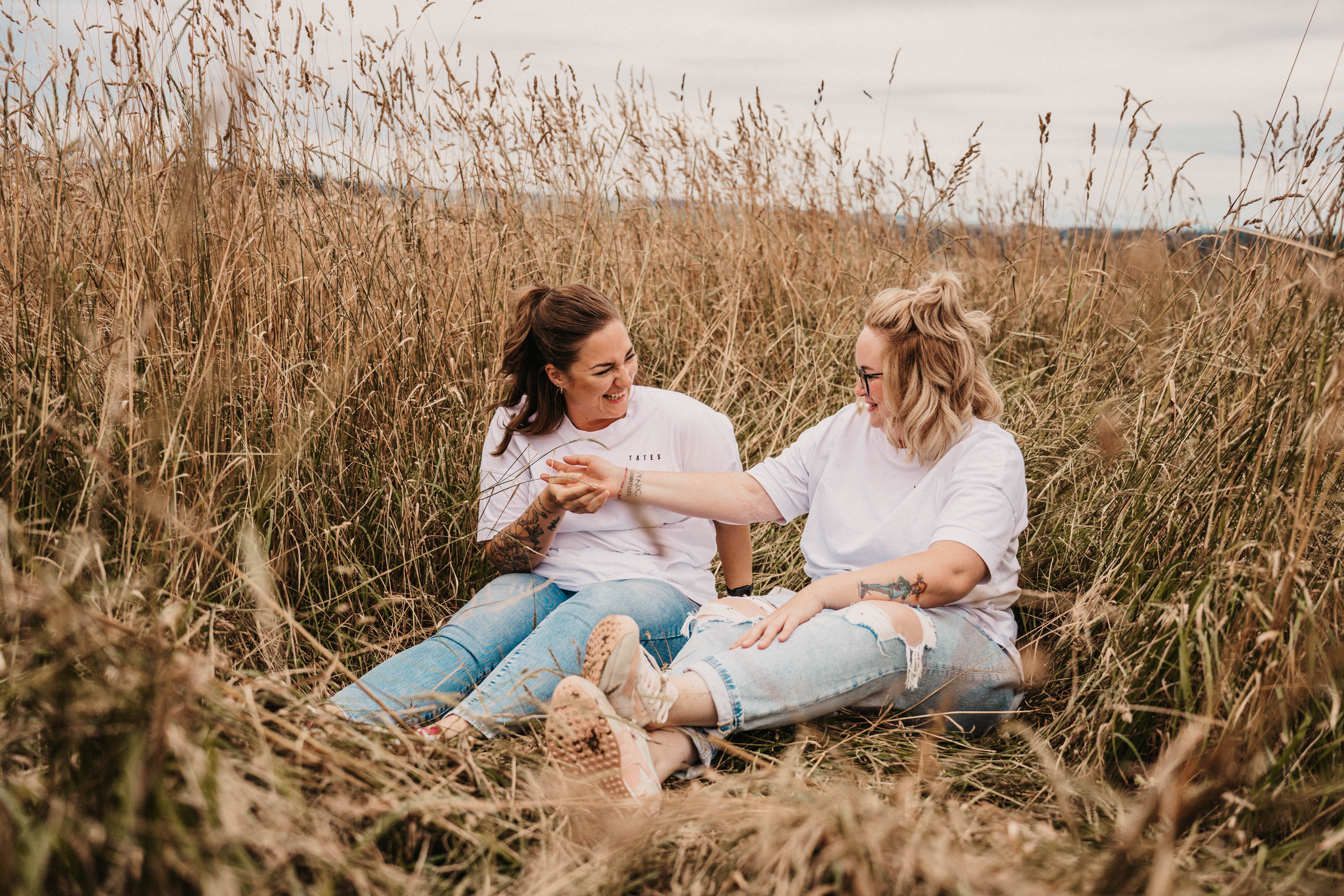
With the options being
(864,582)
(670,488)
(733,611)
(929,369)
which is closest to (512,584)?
(670,488)

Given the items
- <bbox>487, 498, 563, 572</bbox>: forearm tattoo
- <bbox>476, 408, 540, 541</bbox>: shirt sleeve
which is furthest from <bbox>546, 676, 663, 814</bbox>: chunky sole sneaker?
<bbox>476, 408, 540, 541</bbox>: shirt sleeve

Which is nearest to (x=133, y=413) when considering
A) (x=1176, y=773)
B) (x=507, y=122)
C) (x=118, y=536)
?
(x=118, y=536)

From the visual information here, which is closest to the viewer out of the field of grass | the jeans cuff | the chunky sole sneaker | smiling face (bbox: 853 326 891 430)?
the field of grass

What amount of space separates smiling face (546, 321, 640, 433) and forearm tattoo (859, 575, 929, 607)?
0.86m

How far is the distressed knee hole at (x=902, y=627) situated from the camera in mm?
1897

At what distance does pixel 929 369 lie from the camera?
2121 millimetres

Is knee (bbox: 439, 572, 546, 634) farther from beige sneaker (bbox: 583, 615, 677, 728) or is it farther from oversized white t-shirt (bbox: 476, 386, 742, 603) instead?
beige sneaker (bbox: 583, 615, 677, 728)

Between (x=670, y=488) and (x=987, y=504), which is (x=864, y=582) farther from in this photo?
(x=670, y=488)

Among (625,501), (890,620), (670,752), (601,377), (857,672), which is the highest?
(601,377)

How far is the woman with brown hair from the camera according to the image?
2.07 m

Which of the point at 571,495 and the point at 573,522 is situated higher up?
the point at 571,495

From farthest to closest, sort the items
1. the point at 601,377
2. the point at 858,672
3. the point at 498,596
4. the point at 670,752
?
the point at 601,377, the point at 498,596, the point at 858,672, the point at 670,752

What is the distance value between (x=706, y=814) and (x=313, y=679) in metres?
1.18

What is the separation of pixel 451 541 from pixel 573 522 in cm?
37
